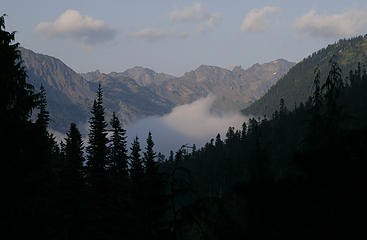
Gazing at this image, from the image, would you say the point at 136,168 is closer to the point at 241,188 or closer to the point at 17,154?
the point at 17,154

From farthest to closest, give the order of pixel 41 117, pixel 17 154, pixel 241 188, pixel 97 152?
pixel 97 152
pixel 41 117
pixel 17 154
pixel 241 188

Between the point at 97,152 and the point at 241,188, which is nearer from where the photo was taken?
the point at 241,188

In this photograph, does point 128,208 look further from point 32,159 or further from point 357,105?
point 357,105

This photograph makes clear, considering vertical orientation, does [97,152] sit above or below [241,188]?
above

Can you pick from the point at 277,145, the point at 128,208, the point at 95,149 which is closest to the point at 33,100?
the point at 128,208

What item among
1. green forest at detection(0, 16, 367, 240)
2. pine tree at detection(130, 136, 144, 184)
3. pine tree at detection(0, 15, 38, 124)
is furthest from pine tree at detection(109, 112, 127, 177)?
pine tree at detection(0, 15, 38, 124)

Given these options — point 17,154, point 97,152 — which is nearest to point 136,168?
point 97,152

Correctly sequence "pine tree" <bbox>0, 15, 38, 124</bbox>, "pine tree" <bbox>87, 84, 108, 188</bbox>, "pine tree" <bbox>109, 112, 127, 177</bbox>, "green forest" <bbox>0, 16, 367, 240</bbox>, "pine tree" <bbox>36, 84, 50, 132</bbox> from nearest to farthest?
1. "green forest" <bbox>0, 16, 367, 240</bbox>
2. "pine tree" <bbox>0, 15, 38, 124</bbox>
3. "pine tree" <bbox>36, 84, 50, 132</bbox>
4. "pine tree" <bbox>87, 84, 108, 188</bbox>
5. "pine tree" <bbox>109, 112, 127, 177</bbox>

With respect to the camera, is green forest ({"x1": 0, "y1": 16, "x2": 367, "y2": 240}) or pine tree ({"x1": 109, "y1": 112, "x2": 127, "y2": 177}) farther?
pine tree ({"x1": 109, "y1": 112, "x2": 127, "y2": 177})

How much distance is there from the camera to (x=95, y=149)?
41.6 meters

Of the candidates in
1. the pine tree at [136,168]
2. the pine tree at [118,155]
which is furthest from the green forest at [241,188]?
the pine tree at [118,155]

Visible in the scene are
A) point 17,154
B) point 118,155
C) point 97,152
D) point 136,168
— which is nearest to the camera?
point 17,154

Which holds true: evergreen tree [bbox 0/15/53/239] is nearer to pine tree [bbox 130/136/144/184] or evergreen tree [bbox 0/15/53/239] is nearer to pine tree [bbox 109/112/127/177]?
pine tree [bbox 130/136/144/184]

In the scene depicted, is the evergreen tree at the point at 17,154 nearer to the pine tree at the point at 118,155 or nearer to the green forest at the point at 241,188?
the green forest at the point at 241,188
